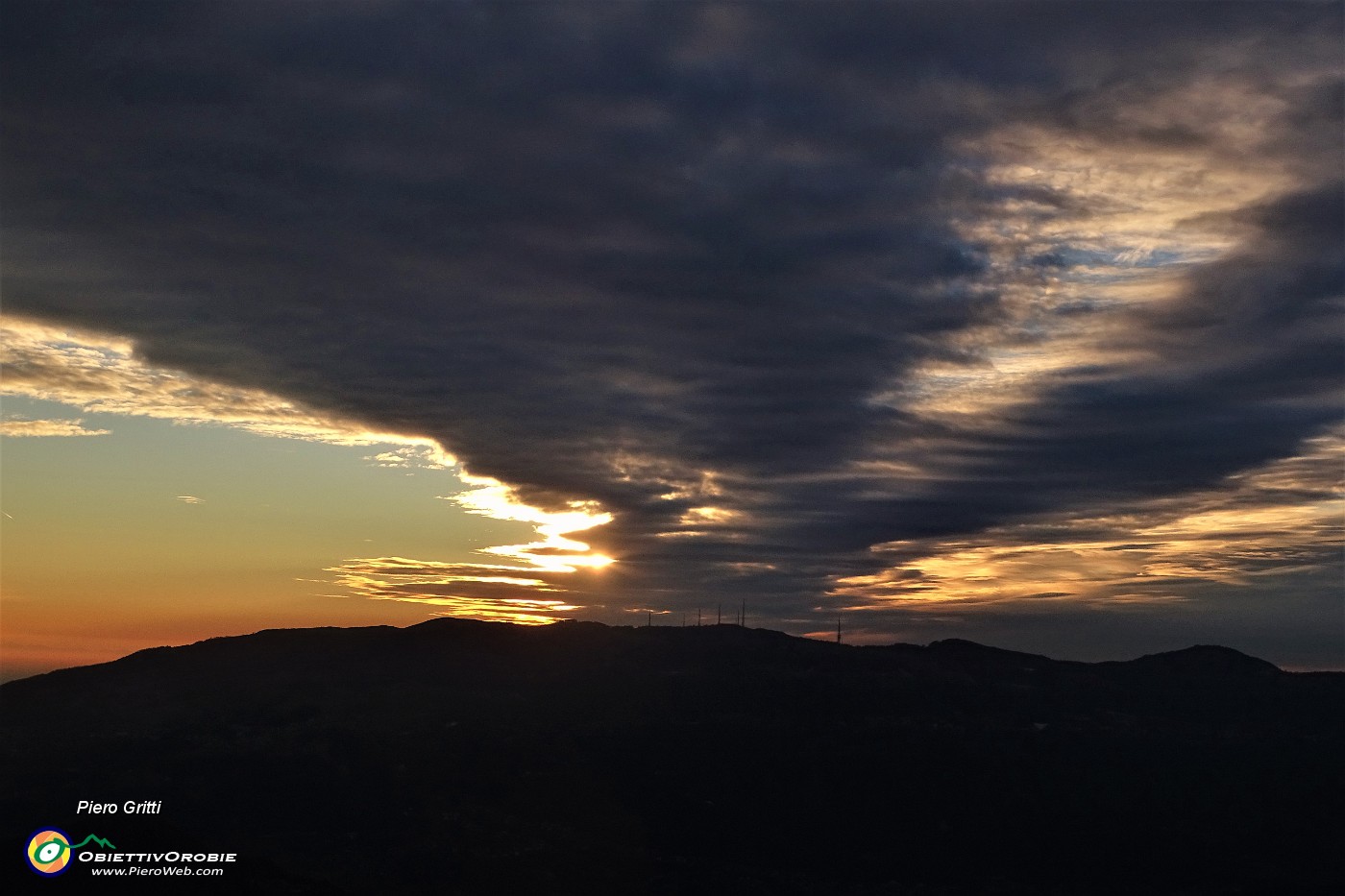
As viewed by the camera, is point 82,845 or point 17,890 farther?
point 82,845

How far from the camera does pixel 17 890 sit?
484 feet

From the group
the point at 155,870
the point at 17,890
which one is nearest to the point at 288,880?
the point at 155,870

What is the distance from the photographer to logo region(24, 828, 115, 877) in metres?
152

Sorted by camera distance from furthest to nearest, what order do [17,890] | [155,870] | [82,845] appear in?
[82,845] < [155,870] < [17,890]

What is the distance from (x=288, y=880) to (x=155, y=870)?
76.8 feet

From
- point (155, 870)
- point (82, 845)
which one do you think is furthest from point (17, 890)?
point (82, 845)

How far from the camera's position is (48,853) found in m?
156

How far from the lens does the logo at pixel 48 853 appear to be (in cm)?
15225

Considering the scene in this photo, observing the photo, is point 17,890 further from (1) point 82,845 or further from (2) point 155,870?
(1) point 82,845

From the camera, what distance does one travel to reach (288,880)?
185625mm

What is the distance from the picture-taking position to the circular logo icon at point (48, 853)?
15225cm

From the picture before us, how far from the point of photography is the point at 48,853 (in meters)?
156

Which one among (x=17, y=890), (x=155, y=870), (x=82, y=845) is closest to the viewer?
(x=17, y=890)

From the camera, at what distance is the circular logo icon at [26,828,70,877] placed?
500ft
